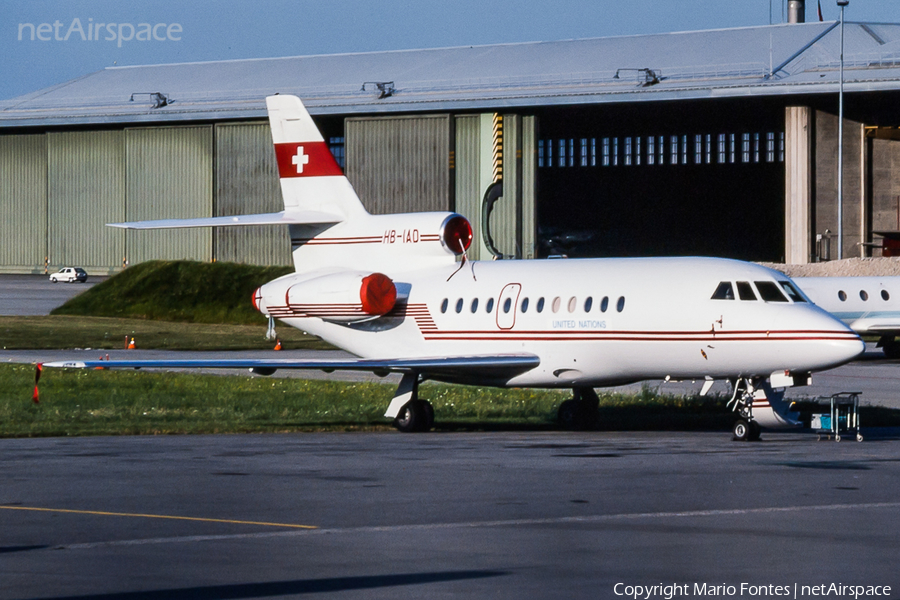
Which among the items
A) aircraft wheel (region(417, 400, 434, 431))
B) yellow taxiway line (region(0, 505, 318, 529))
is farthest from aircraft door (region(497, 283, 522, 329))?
yellow taxiway line (region(0, 505, 318, 529))

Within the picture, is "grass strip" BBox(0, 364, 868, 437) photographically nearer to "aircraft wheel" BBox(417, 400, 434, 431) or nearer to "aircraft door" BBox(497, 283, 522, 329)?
"aircraft wheel" BBox(417, 400, 434, 431)

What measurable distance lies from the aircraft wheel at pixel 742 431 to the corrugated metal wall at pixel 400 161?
4709cm

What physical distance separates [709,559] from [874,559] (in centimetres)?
126

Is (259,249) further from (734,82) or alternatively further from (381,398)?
(381,398)

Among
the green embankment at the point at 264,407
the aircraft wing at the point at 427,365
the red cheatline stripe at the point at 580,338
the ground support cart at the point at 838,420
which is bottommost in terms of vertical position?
the green embankment at the point at 264,407

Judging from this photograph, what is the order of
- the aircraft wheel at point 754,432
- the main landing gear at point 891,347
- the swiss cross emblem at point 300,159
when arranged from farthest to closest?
the main landing gear at point 891,347, the swiss cross emblem at point 300,159, the aircraft wheel at point 754,432

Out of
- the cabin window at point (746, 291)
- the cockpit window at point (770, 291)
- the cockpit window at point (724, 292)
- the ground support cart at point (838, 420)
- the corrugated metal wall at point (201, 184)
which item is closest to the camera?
the ground support cart at point (838, 420)

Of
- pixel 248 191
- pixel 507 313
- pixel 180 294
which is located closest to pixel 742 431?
pixel 507 313

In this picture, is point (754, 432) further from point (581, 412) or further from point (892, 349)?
point (892, 349)

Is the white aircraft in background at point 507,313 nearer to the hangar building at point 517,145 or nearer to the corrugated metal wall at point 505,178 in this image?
the hangar building at point 517,145

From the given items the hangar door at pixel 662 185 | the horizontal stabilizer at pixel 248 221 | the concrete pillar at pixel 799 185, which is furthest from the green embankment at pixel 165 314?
the concrete pillar at pixel 799 185

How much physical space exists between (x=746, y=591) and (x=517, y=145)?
58.0 meters

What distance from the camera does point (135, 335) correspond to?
51.4m

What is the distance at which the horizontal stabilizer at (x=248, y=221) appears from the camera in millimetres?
25234
